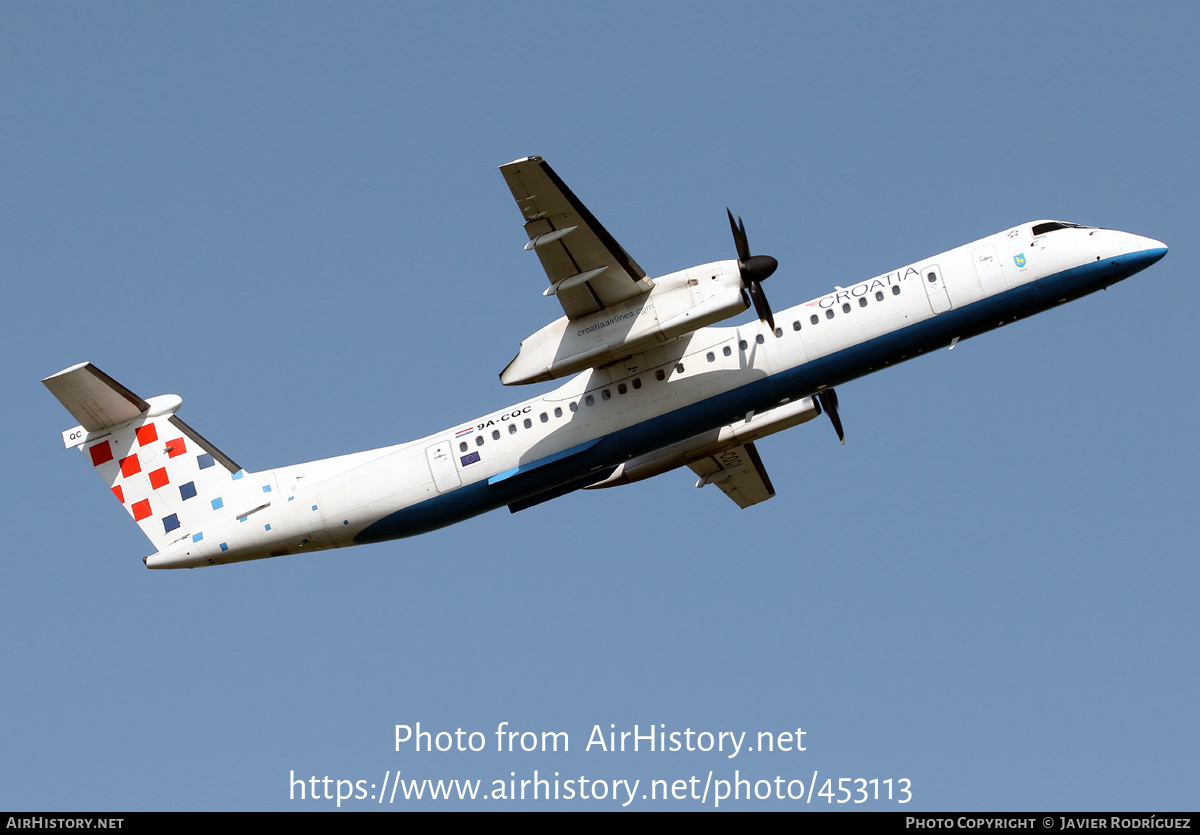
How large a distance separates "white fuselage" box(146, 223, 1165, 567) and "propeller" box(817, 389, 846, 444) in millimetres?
2264

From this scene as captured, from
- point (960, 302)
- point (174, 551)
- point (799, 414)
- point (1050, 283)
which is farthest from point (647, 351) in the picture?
point (174, 551)

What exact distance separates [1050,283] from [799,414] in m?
7.06

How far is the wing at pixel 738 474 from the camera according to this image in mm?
32719

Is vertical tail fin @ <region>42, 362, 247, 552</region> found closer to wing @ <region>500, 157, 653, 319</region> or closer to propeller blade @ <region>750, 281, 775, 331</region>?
wing @ <region>500, 157, 653, 319</region>

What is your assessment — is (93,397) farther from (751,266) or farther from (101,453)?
(751,266)

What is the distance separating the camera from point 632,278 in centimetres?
2636

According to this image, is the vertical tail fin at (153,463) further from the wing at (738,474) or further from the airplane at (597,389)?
the wing at (738,474)

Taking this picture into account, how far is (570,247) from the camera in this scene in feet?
83.2

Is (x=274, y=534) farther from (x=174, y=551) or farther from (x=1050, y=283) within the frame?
(x=1050, y=283)

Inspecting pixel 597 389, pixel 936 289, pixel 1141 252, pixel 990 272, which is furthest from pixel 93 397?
pixel 1141 252

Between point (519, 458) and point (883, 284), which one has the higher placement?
point (883, 284)

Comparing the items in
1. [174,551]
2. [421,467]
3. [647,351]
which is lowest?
[174,551]

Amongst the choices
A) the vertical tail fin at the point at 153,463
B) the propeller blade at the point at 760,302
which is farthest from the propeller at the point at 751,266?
the vertical tail fin at the point at 153,463

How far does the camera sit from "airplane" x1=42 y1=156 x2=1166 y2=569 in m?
26.4
